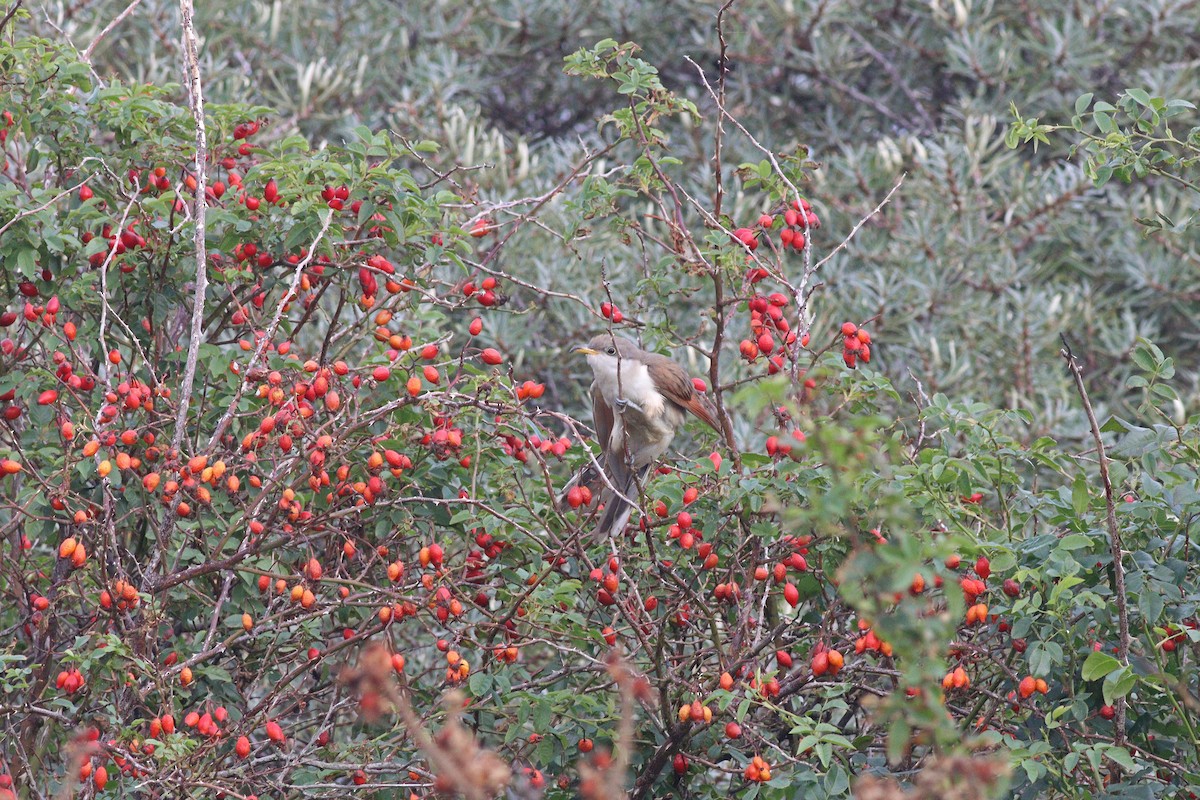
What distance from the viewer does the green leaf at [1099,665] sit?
3.25 m

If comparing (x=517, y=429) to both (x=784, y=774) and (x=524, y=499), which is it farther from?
(x=784, y=774)

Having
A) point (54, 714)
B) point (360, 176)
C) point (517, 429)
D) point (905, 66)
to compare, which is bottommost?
point (905, 66)

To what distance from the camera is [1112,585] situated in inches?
143

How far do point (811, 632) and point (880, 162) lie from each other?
17.9 feet

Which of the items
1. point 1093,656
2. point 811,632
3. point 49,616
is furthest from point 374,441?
point 1093,656

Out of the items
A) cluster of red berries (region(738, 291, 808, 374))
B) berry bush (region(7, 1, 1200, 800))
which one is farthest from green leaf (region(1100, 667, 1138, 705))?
cluster of red berries (region(738, 291, 808, 374))

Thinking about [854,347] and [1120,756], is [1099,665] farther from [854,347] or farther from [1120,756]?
[854,347]

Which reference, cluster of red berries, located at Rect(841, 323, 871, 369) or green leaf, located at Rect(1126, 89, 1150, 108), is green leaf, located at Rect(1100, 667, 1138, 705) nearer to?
cluster of red berries, located at Rect(841, 323, 871, 369)

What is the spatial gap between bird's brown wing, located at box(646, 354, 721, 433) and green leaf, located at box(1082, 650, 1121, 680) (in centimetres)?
207

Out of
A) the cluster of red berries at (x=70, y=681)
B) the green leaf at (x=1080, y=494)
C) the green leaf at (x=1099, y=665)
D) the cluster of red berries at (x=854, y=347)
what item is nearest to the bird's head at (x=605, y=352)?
the cluster of red berries at (x=854, y=347)

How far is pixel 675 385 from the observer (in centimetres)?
542

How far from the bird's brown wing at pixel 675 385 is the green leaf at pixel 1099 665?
2.07m

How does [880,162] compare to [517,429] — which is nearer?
[517,429]

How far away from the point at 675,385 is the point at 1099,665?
2.43 meters
